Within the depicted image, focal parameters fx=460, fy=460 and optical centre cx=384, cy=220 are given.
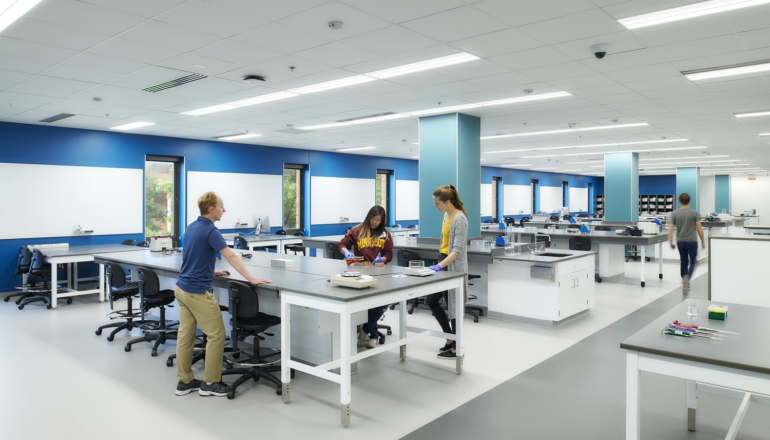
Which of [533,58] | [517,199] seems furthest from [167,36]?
[517,199]

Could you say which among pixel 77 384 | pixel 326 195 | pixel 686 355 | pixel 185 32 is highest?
pixel 185 32

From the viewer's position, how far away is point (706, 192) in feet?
73.4

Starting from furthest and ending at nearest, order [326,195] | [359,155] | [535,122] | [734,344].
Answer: [359,155] → [326,195] → [535,122] → [734,344]

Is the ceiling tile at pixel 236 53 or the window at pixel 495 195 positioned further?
the window at pixel 495 195

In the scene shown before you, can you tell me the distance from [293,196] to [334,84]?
7.01 meters

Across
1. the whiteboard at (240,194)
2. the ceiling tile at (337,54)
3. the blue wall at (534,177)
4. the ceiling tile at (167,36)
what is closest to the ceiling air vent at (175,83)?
the ceiling tile at (167,36)

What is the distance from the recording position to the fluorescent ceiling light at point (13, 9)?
3.25m

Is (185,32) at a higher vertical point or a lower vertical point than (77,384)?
higher

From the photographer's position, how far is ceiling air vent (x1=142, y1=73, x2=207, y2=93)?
508 centimetres

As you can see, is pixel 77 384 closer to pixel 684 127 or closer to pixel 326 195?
pixel 326 195

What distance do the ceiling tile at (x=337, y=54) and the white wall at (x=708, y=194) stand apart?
23508mm

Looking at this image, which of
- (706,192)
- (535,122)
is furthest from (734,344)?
(706,192)

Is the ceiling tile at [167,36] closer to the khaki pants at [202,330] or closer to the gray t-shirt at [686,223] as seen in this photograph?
the khaki pants at [202,330]

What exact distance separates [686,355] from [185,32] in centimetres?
398
